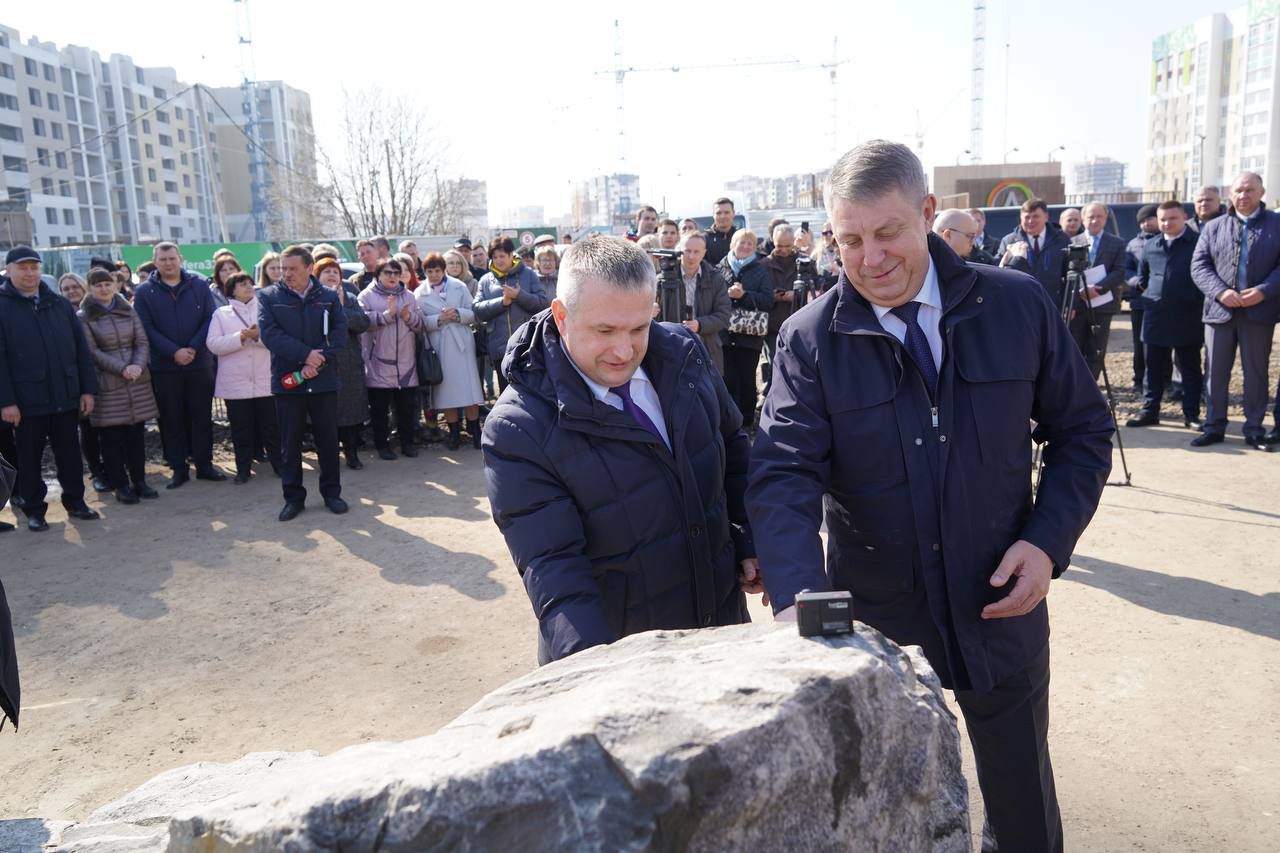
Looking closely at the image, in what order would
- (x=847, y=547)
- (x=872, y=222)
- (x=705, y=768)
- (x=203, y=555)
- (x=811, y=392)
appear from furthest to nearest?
1. (x=203, y=555)
2. (x=847, y=547)
3. (x=811, y=392)
4. (x=872, y=222)
5. (x=705, y=768)

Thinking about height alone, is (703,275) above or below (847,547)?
above

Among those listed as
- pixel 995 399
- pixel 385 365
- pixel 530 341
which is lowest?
pixel 385 365

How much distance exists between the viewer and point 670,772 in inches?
56.3

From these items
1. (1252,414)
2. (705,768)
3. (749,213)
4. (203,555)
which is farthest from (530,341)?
(749,213)

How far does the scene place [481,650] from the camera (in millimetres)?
4828

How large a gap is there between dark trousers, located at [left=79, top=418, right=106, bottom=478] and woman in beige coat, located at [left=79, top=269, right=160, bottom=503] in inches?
15.5

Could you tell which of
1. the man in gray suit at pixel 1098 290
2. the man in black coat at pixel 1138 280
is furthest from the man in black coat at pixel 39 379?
the man in black coat at pixel 1138 280

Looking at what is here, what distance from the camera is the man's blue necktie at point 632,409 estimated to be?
2.40 m

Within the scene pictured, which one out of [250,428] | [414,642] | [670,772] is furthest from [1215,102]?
[670,772]

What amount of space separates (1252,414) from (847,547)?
277 inches

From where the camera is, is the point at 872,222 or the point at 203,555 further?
the point at 203,555

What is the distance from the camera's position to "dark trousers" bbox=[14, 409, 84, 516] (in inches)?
285

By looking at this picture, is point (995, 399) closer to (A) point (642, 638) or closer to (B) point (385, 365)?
(A) point (642, 638)

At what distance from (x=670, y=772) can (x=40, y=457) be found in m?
7.53
